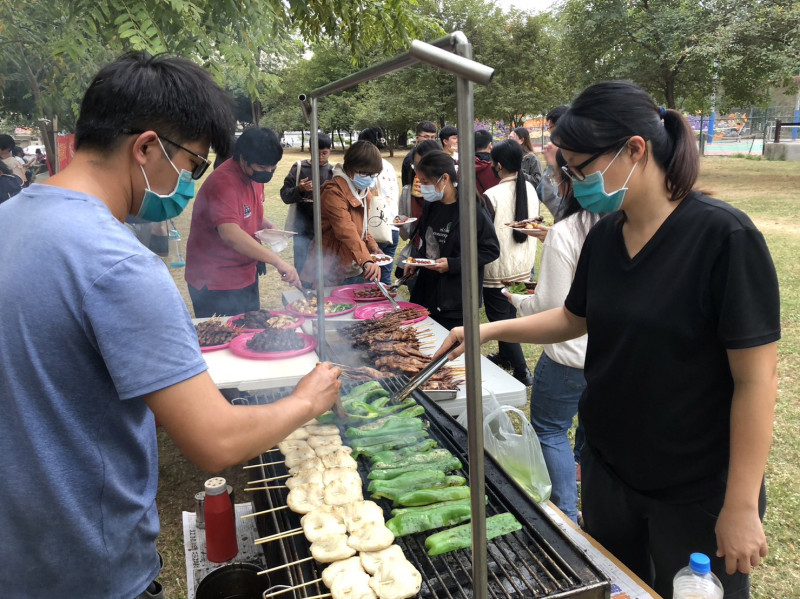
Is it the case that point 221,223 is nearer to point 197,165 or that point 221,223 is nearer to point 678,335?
point 197,165

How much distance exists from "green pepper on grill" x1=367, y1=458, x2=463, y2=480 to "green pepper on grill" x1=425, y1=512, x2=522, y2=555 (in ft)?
1.36

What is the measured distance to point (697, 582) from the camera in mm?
1850

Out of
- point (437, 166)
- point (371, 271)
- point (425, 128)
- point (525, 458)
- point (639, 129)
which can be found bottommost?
point (525, 458)

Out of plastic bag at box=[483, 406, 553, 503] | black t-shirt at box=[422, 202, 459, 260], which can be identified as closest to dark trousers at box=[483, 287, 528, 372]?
black t-shirt at box=[422, 202, 459, 260]

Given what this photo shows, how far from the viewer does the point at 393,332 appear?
465 cm

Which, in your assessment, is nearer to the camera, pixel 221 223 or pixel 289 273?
pixel 221 223

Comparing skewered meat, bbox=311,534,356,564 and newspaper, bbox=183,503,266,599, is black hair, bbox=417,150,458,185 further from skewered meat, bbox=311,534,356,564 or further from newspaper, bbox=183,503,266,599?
skewered meat, bbox=311,534,356,564

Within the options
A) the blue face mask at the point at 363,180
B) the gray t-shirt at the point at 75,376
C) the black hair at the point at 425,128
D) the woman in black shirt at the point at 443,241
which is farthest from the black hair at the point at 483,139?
the gray t-shirt at the point at 75,376

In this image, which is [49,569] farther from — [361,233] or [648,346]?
[361,233]

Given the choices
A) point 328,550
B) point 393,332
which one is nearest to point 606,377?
point 328,550

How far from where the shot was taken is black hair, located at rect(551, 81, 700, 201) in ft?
6.57

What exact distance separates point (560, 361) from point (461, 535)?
1.51 m

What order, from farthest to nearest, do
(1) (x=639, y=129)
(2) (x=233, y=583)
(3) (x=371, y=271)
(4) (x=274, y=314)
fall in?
1. (3) (x=371, y=271)
2. (4) (x=274, y=314)
3. (2) (x=233, y=583)
4. (1) (x=639, y=129)

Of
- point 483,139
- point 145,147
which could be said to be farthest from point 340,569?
point 483,139
